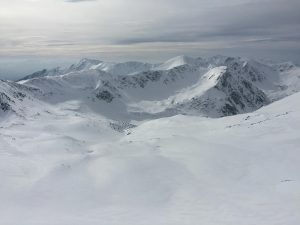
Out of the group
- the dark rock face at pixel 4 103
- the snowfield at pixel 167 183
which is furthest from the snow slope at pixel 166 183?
the dark rock face at pixel 4 103

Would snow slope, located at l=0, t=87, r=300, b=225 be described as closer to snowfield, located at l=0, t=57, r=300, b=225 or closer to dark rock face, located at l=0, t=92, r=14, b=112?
snowfield, located at l=0, t=57, r=300, b=225

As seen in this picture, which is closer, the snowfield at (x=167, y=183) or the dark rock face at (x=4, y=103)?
the snowfield at (x=167, y=183)

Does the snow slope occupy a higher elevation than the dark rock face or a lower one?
higher

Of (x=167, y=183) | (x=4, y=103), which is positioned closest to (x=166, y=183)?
(x=167, y=183)

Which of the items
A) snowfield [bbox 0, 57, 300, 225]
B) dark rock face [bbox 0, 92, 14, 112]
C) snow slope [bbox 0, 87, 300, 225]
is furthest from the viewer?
dark rock face [bbox 0, 92, 14, 112]

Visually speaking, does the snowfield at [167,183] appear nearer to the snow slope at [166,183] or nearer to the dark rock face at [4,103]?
the snow slope at [166,183]

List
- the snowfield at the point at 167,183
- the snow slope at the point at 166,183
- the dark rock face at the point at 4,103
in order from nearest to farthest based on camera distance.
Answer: the snowfield at the point at 167,183 < the snow slope at the point at 166,183 < the dark rock face at the point at 4,103

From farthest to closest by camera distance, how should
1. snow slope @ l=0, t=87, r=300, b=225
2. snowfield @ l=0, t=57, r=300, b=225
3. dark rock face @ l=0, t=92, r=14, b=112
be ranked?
1. dark rock face @ l=0, t=92, r=14, b=112
2. snow slope @ l=0, t=87, r=300, b=225
3. snowfield @ l=0, t=57, r=300, b=225

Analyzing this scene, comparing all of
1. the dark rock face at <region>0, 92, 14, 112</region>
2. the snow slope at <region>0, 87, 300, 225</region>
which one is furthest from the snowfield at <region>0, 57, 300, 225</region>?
the dark rock face at <region>0, 92, 14, 112</region>

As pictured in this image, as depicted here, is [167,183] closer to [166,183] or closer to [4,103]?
[166,183]

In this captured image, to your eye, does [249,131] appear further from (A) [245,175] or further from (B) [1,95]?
(B) [1,95]

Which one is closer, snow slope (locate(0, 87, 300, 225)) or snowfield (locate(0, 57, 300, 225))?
snowfield (locate(0, 57, 300, 225))

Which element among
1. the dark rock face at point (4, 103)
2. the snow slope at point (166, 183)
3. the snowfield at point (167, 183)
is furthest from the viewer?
the dark rock face at point (4, 103)
